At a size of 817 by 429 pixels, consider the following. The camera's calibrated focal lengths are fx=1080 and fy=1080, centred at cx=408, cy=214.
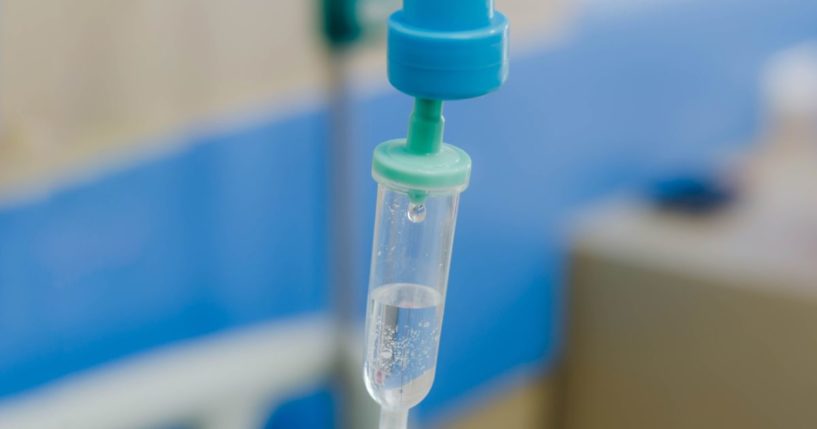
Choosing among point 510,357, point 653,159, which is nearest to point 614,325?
point 510,357

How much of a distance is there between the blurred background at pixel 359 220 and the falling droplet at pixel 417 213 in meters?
0.49

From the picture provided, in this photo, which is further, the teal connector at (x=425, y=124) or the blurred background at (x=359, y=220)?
the blurred background at (x=359, y=220)

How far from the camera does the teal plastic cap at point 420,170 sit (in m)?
0.28

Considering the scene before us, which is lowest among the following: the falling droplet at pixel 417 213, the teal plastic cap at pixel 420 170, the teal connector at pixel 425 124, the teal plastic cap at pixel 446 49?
the falling droplet at pixel 417 213

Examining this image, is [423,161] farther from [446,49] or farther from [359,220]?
[359,220]

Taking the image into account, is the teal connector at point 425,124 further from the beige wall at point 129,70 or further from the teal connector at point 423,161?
the beige wall at point 129,70

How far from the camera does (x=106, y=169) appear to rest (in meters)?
0.81

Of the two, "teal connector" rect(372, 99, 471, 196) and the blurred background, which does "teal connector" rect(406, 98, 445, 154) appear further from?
the blurred background

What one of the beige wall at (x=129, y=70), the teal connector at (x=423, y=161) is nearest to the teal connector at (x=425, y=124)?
the teal connector at (x=423, y=161)

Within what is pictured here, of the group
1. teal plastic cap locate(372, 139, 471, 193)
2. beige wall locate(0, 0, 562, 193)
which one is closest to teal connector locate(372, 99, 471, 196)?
teal plastic cap locate(372, 139, 471, 193)

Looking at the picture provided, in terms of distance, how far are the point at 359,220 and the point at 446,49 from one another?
2.47 ft

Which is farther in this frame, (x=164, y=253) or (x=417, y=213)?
(x=164, y=253)

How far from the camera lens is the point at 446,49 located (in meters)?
0.26

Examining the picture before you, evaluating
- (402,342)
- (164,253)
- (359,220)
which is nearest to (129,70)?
(164,253)
